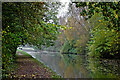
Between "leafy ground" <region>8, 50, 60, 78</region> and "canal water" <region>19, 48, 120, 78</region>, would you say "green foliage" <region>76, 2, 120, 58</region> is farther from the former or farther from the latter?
"leafy ground" <region>8, 50, 60, 78</region>

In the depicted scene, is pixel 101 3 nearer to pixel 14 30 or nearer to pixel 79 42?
pixel 14 30

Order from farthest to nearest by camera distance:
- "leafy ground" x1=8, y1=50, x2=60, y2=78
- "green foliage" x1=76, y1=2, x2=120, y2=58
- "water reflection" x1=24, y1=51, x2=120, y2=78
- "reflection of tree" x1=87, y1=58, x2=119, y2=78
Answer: "water reflection" x1=24, y1=51, x2=120, y2=78 → "reflection of tree" x1=87, y1=58, x2=119, y2=78 → "leafy ground" x1=8, y1=50, x2=60, y2=78 → "green foliage" x1=76, y1=2, x2=120, y2=58

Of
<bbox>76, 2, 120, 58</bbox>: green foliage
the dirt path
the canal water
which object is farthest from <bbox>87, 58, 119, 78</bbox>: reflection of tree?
the dirt path

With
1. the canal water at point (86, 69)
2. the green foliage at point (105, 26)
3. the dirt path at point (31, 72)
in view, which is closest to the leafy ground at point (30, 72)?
the dirt path at point (31, 72)

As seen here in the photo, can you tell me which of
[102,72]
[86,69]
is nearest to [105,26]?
[86,69]

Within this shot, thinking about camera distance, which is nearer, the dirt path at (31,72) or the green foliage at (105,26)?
the green foliage at (105,26)

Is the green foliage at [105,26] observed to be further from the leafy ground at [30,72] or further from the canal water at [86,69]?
the leafy ground at [30,72]

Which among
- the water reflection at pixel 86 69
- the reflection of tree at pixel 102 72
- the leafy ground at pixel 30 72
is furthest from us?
the water reflection at pixel 86 69

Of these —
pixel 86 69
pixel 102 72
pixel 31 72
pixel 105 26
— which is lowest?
pixel 86 69

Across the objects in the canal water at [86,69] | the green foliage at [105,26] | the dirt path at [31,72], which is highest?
the green foliage at [105,26]

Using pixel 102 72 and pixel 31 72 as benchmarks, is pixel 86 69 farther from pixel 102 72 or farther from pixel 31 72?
pixel 31 72

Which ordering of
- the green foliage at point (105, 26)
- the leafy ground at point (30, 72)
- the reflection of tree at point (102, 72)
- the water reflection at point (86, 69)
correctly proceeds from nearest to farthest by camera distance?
1. the green foliage at point (105, 26)
2. the leafy ground at point (30, 72)
3. the reflection of tree at point (102, 72)
4. the water reflection at point (86, 69)

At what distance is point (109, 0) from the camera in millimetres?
2809

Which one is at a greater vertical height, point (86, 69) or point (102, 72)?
point (102, 72)
